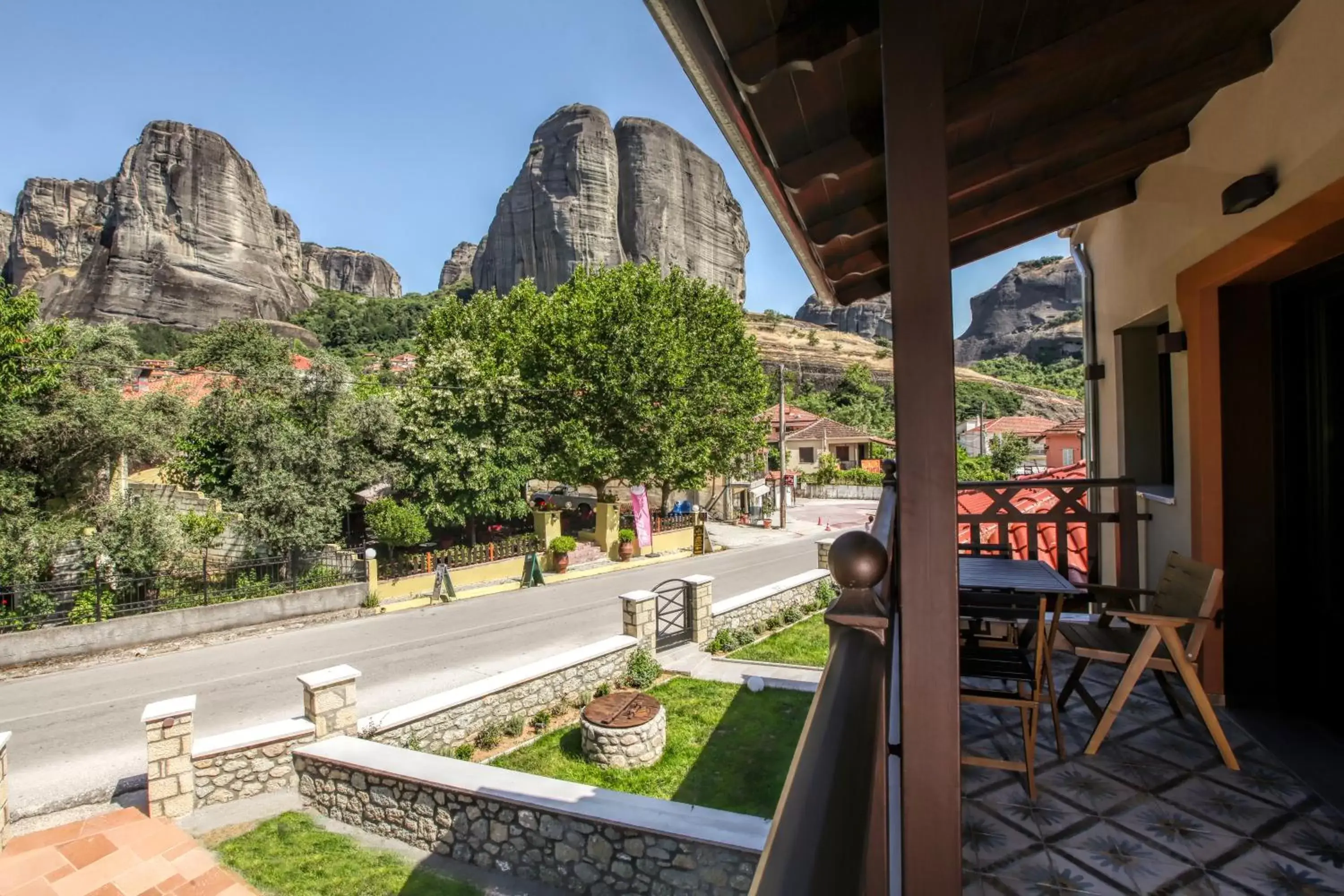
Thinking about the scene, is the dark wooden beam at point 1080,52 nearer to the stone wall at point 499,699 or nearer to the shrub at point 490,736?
the stone wall at point 499,699

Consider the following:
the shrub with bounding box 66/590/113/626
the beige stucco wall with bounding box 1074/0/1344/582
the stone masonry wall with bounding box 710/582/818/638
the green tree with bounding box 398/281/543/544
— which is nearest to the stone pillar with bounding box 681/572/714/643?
the stone masonry wall with bounding box 710/582/818/638

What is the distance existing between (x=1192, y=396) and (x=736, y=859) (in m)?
4.15

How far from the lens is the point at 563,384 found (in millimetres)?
18234

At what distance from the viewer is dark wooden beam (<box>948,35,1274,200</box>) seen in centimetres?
246

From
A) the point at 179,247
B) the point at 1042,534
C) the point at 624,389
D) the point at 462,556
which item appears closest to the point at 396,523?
the point at 462,556

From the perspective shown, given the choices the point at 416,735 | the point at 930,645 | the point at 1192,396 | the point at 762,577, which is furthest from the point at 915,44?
the point at 762,577

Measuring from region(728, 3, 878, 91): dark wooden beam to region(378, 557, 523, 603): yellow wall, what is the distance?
14512mm

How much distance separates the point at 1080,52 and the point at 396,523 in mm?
15160

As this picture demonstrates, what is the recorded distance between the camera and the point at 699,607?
33.6ft

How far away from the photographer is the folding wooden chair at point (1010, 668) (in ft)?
8.63

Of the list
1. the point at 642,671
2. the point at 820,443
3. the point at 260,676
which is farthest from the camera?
the point at 820,443

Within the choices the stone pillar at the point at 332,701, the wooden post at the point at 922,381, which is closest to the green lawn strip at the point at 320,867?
the stone pillar at the point at 332,701

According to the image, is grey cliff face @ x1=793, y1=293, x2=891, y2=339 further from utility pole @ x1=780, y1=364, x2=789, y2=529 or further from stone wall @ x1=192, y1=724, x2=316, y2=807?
stone wall @ x1=192, y1=724, x2=316, y2=807

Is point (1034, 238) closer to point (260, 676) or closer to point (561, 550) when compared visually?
point (260, 676)
